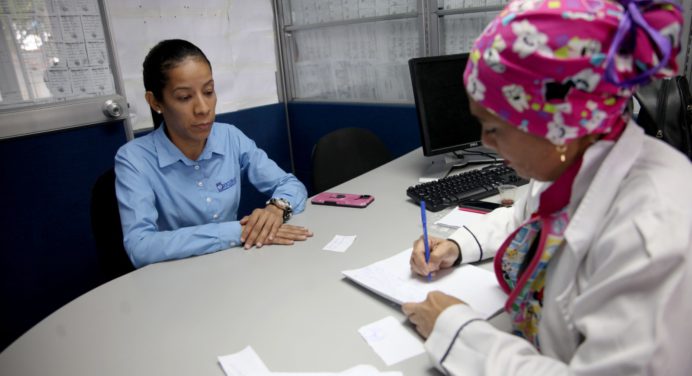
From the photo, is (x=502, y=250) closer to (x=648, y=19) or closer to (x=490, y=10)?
(x=648, y=19)

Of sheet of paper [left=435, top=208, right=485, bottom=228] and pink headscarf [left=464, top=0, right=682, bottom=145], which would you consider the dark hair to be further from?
pink headscarf [left=464, top=0, right=682, bottom=145]

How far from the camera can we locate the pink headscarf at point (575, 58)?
0.58m

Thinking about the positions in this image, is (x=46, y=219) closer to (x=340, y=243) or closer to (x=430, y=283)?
(x=340, y=243)

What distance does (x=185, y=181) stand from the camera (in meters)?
1.60

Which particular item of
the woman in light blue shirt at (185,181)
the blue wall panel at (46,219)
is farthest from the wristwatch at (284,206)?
the blue wall panel at (46,219)

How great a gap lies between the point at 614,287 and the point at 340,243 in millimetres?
808

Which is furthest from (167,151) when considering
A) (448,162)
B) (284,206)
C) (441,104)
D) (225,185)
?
(448,162)

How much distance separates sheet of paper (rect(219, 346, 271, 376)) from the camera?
801 millimetres

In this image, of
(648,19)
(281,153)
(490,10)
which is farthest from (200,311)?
Result: (281,153)

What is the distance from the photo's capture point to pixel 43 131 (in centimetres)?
205

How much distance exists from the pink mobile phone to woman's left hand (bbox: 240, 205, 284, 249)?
0.87ft

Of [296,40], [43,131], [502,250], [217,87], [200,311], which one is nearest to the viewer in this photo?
[502,250]

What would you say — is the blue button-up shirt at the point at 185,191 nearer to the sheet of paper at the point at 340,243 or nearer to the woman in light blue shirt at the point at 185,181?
the woman in light blue shirt at the point at 185,181

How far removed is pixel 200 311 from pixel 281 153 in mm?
2362
